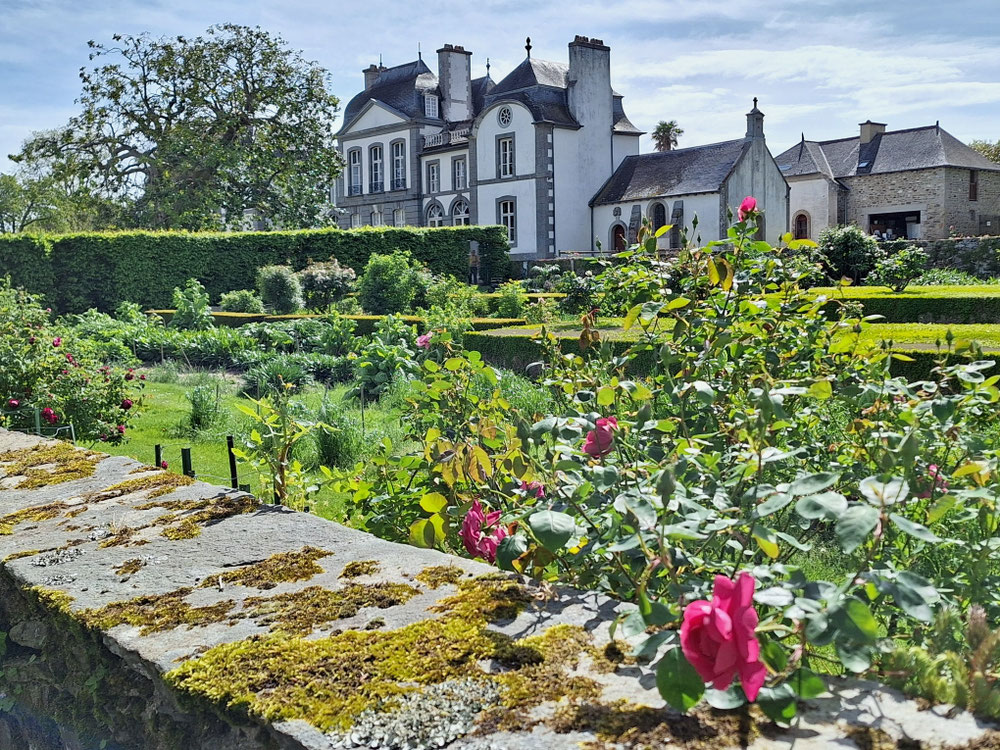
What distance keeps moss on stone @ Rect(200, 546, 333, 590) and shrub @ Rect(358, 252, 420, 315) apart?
60.0 ft

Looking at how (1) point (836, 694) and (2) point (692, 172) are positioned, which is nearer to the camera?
(1) point (836, 694)

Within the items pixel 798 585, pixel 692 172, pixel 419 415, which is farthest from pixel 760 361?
pixel 692 172

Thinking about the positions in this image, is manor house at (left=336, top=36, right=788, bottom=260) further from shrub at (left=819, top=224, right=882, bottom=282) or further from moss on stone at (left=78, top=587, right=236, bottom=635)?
moss on stone at (left=78, top=587, right=236, bottom=635)

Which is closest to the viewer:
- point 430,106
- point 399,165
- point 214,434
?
point 214,434

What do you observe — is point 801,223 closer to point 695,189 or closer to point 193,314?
point 695,189

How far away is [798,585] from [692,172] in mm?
35934

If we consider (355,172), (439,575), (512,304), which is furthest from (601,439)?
(355,172)

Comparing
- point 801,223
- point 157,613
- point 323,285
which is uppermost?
point 801,223

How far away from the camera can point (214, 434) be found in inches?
307

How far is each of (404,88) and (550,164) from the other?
38.1 ft

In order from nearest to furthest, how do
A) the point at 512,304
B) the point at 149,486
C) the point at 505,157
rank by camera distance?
the point at 149,486
the point at 512,304
the point at 505,157

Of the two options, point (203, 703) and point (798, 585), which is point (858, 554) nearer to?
point (798, 585)

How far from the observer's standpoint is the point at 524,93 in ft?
126

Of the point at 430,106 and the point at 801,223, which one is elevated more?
the point at 430,106
